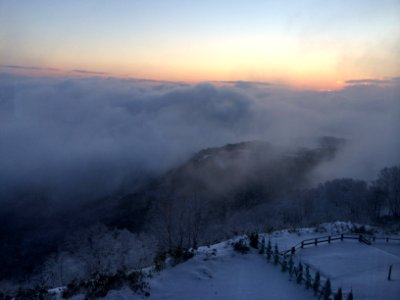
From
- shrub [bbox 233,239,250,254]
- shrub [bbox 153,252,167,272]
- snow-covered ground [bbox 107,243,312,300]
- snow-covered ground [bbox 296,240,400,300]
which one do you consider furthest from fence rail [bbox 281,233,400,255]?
shrub [bbox 153,252,167,272]

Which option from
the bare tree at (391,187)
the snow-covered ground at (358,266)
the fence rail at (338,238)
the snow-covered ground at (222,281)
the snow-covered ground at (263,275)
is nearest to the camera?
the snow-covered ground at (222,281)

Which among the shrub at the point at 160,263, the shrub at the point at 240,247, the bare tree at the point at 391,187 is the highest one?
the shrub at the point at 240,247

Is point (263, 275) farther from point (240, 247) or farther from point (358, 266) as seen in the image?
point (358, 266)

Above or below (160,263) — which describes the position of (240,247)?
above

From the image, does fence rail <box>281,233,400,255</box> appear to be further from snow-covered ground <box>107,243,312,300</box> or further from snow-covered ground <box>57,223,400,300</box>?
snow-covered ground <box>107,243,312,300</box>

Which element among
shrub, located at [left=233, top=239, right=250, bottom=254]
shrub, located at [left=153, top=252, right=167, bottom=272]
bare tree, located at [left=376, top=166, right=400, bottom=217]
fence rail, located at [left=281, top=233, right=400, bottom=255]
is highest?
shrub, located at [left=233, top=239, right=250, bottom=254]

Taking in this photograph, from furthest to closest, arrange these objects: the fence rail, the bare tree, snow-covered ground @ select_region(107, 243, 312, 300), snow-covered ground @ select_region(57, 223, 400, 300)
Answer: the bare tree, the fence rail, snow-covered ground @ select_region(57, 223, 400, 300), snow-covered ground @ select_region(107, 243, 312, 300)

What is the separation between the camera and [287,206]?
76125mm

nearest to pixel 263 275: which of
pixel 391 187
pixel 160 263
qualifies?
pixel 160 263

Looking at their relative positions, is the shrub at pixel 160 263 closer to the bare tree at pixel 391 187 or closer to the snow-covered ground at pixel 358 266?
the snow-covered ground at pixel 358 266

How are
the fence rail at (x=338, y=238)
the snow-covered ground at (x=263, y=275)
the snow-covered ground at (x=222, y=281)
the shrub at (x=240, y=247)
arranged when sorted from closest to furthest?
the snow-covered ground at (x=222, y=281) → the snow-covered ground at (x=263, y=275) → the shrub at (x=240, y=247) → the fence rail at (x=338, y=238)

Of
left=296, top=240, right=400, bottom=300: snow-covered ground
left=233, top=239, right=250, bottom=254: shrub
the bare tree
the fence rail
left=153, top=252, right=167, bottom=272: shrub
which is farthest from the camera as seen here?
the bare tree

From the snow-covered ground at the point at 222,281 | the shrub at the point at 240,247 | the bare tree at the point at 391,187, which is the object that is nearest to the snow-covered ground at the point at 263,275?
the snow-covered ground at the point at 222,281

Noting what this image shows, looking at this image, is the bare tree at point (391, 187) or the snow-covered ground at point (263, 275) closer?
the snow-covered ground at point (263, 275)
